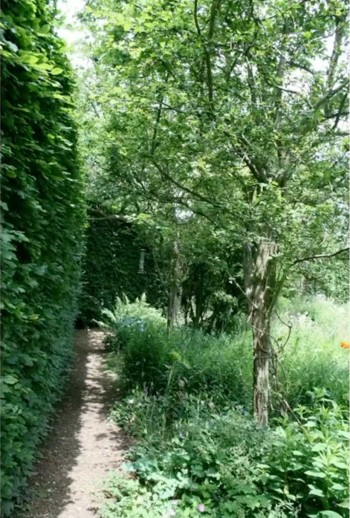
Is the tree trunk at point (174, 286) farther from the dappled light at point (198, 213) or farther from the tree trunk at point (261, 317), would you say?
Result: the tree trunk at point (261, 317)

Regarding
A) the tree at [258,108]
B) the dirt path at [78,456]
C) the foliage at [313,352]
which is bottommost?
the dirt path at [78,456]

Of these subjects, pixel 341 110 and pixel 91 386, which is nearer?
pixel 341 110

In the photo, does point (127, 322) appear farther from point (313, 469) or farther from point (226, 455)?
point (313, 469)

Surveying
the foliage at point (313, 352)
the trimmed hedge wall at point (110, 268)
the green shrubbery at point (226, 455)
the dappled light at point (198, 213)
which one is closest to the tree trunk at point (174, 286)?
the foliage at point (313, 352)

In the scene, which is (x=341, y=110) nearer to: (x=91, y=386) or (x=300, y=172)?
(x=300, y=172)

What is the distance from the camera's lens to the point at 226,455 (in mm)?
2904

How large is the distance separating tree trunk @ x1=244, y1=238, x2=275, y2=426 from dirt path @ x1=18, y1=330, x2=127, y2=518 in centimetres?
131

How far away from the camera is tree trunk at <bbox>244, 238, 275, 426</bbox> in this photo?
12.0 feet

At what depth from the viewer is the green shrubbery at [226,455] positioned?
2.42m

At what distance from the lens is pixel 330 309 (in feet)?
28.8

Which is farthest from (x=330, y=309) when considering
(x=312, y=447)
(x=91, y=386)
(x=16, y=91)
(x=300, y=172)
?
(x=16, y=91)

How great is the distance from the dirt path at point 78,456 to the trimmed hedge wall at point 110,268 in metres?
4.69

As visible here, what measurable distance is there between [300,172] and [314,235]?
1.83 feet

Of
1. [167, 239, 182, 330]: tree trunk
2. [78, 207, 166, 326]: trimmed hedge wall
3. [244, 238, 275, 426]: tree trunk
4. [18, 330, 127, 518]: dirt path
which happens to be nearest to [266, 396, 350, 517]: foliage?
[244, 238, 275, 426]: tree trunk
